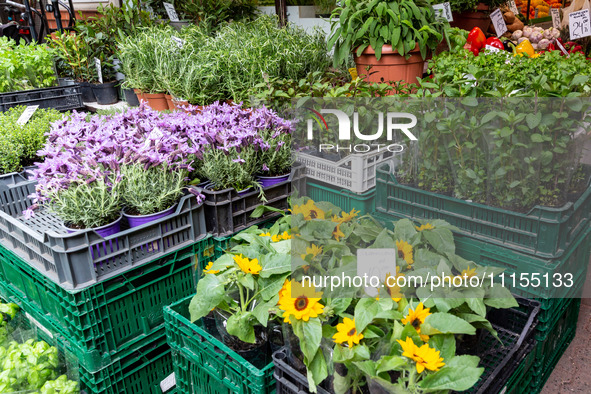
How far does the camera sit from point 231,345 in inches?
51.6

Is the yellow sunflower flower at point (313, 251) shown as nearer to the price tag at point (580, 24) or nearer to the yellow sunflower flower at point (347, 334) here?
the yellow sunflower flower at point (347, 334)

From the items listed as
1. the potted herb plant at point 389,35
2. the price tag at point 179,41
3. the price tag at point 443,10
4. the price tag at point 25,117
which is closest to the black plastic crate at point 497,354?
the potted herb plant at point 389,35

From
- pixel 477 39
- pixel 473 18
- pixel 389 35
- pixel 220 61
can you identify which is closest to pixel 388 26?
pixel 389 35

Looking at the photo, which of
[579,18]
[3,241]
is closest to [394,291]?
[3,241]

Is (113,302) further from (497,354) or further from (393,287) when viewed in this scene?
(497,354)

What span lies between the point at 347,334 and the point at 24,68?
331 centimetres

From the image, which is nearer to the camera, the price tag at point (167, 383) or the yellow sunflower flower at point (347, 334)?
the yellow sunflower flower at point (347, 334)

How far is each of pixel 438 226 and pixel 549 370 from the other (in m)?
1.03

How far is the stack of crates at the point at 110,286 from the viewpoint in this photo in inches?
58.5

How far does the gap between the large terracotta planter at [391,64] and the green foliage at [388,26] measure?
0.12 ft

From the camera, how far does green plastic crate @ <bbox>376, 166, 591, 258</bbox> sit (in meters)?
1.18

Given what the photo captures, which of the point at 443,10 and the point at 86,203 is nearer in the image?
the point at 86,203

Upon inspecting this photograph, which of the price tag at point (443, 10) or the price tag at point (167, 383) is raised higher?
the price tag at point (443, 10)

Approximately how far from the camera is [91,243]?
1477mm
